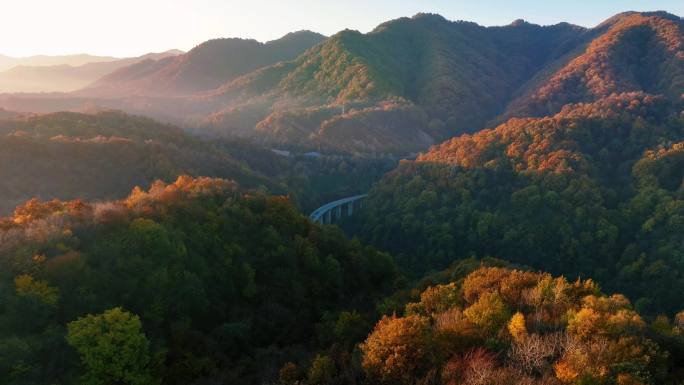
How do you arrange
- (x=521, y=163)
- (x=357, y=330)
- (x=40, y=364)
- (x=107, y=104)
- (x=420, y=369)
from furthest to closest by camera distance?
1. (x=107, y=104)
2. (x=521, y=163)
3. (x=357, y=330)
4. (x=40, y=364)
5. (x=420, y=369)

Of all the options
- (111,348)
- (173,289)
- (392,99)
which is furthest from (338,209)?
(392,99)

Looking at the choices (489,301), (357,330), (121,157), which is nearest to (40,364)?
(357,330)

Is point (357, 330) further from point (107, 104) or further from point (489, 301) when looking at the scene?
point (107, 104)

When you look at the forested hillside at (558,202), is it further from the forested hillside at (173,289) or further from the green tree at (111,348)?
the green tree at (111,348)

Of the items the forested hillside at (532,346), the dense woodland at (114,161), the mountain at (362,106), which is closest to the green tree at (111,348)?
the forested hillside at (532,346)

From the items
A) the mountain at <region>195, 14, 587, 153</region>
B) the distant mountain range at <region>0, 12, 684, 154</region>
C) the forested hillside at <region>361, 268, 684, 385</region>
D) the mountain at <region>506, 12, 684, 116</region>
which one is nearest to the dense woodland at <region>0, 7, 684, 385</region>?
the forested hillside at <region>361, 268, 684, 385</region>

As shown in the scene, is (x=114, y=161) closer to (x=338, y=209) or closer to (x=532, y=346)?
(x=338, y=209)
